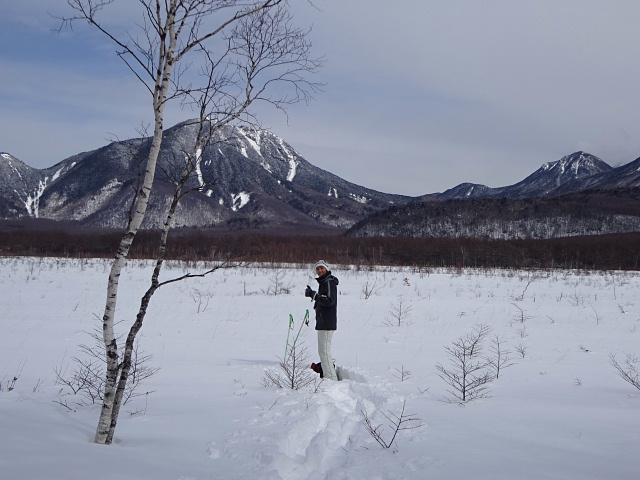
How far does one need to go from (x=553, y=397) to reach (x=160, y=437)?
4418 millimetres

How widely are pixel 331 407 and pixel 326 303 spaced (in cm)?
171

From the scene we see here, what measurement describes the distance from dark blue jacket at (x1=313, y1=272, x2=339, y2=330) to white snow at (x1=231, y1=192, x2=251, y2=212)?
17722 centimetres

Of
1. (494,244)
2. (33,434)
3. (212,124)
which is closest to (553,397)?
(212,124)

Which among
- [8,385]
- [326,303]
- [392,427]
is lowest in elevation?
[8,385]

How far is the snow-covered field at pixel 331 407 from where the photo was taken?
3.23 meters

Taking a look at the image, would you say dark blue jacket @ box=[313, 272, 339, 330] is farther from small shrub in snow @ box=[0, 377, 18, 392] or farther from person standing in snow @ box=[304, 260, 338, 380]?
small shrub in snow @ box=[0, 377, 18, 392]

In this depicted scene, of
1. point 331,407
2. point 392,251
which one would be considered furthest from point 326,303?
point 392,251

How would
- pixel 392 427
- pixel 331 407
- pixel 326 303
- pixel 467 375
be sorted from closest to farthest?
pixel 392 427 < pixel 331 407 < pixel 326 303 < pixel 467 375

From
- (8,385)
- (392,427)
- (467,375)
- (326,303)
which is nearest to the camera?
(392,427)

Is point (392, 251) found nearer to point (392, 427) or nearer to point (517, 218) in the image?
point (517, 218)

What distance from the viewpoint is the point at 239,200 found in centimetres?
18775

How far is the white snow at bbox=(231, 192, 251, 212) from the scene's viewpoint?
18338cm

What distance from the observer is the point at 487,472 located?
3.10 m

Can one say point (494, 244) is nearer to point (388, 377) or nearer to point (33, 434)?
point (388, 377)
